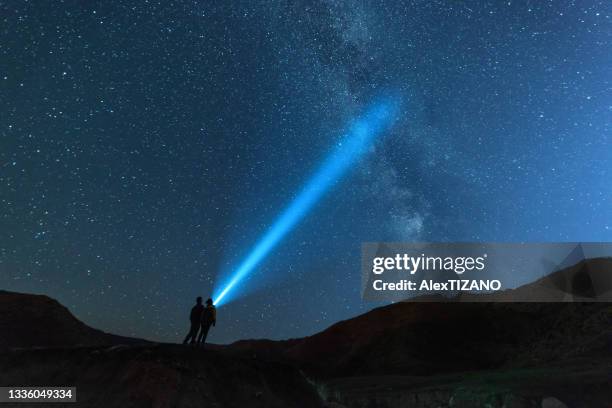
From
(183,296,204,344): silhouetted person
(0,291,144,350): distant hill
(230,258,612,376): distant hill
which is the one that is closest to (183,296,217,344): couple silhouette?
(183,296,204,344): silhouetted person

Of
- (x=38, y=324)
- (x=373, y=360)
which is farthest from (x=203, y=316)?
(x=373, y=360)

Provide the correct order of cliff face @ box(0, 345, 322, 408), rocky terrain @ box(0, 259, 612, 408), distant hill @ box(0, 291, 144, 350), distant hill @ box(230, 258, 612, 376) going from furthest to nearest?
distant hill @ box(0, 291, 144, 350)
distant hill @ box(230, 258, 612, 376)
rocky terrain @ box(0, 259, 612, 408)
cliff face @ box(0, 345, 322, 408)

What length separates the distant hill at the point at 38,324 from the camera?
8074 centimetres

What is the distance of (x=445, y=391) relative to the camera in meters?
40.2

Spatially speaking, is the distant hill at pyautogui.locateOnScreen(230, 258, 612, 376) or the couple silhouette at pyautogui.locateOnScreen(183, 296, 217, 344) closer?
the couple silhouette at pyautogui.locateOnScreen(183, 296, 217, 344)

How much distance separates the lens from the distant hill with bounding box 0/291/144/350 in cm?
8074

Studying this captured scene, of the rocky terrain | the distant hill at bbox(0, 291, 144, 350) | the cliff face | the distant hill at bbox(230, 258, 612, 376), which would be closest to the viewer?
the cliff face

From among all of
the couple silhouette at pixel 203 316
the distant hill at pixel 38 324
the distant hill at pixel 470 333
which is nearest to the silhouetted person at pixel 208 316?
the couple silhouette at pixel 203 316

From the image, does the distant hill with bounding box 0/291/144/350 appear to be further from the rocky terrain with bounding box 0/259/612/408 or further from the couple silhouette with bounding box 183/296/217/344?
the couple silhouette with bounding box 183/296/217/344

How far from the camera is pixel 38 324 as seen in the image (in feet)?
283

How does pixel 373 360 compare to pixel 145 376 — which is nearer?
pixel 145 376

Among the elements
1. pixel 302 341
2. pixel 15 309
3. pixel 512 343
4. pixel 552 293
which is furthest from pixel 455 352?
pixel 15 309

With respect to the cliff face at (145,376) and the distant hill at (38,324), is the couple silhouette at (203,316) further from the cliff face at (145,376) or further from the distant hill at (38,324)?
the distant hill at (38,324)

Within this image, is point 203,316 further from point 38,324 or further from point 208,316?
point 38,324
